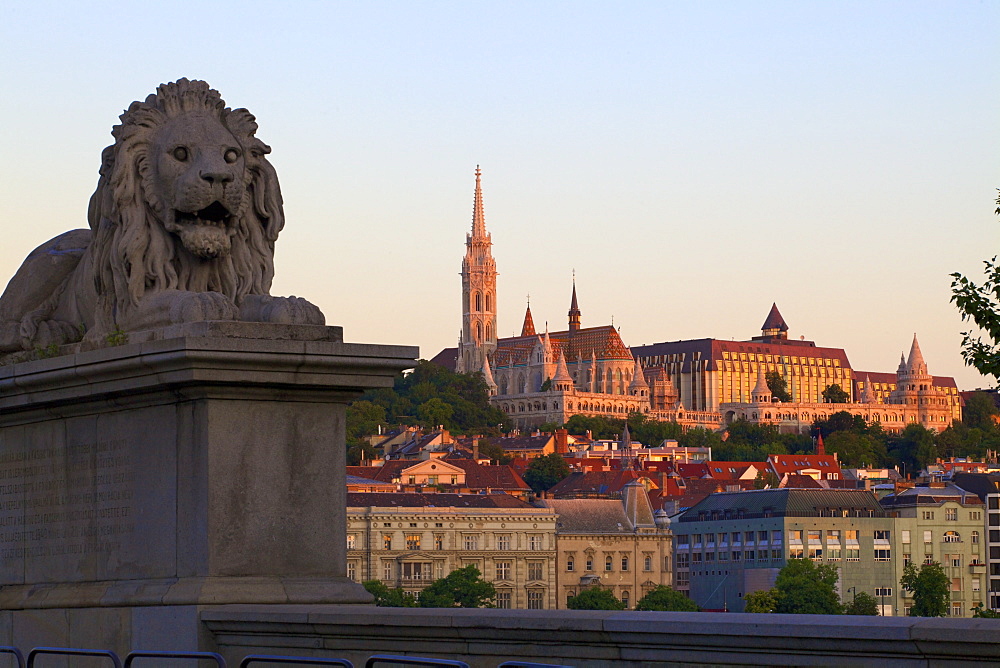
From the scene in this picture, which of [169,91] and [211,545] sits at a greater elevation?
[169,91]

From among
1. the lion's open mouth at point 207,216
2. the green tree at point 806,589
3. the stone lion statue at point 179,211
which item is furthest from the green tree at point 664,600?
the lion's open mouth at point 207,216

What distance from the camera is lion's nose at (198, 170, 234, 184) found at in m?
10.9

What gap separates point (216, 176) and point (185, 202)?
20cm

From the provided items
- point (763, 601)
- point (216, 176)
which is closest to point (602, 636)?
point (216, 176)

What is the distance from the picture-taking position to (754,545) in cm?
16075

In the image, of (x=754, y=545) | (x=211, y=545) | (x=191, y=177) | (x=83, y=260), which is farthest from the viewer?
(x=754, y=545)

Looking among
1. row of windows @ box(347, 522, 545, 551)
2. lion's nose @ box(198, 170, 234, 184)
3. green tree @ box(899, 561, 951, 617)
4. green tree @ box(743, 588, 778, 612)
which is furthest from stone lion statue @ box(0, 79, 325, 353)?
row of windows @ box(347, 522, 545, 551)

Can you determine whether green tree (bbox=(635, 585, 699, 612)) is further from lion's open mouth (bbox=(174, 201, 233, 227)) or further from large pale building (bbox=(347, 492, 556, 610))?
lion's open mouth (bbox=(174, 201, 233, 227))

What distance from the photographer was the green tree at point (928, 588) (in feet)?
485

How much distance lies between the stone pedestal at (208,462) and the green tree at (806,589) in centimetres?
12288

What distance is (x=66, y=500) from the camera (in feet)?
36.4

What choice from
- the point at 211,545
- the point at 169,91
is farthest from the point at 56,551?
the point at 169,91

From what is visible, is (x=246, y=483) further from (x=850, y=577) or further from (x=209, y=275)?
(x=850, y=577)

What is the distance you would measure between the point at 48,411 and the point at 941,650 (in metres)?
5.52
